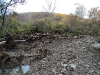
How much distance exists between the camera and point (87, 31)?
10.2 m

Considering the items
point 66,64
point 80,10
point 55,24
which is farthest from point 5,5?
point 80,10

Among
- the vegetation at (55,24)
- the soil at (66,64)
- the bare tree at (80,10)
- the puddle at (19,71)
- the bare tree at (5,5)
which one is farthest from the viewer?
the bare tree at (80,10)

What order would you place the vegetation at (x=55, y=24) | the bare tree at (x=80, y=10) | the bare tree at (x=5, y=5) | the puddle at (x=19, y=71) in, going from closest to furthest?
the puddle at (x=19, y=71)
the bare tree at (x=5, y=5)
the vegetation at (x=55, y=24)
the bare tree at (x=80, y=10)

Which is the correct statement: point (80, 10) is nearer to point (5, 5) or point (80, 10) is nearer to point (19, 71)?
point (5, 5)

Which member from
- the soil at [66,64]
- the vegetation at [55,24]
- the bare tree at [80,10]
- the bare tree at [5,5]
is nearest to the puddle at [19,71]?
the soil at [66,64]

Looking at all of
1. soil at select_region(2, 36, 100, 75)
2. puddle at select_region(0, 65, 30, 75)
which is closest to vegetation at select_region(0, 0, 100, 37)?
puddle at select_region(0, 65, 30, 75)

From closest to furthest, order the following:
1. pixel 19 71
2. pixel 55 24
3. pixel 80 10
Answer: pixel 19 71 < pixel 55 24 < pixel 80 10

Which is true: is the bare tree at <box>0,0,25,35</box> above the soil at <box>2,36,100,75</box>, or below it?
above

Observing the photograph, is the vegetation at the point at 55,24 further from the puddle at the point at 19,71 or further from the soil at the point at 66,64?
the soil at the point at 66,64

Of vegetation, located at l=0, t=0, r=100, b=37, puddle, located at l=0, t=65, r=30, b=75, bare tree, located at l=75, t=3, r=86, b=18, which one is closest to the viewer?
puddle, located at l=0, t=65, r=30, b=75

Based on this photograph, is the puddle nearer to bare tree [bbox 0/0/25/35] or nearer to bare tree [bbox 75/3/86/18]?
bare tree [bbox 0/0/25/35]

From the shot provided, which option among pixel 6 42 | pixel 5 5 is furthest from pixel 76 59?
pixel 5 5

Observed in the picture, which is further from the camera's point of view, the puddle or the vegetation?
the vegetation

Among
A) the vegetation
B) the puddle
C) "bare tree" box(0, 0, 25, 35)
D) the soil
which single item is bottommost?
the puddle
